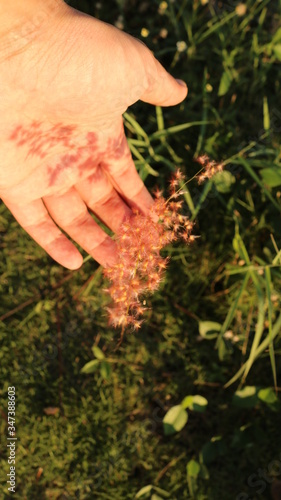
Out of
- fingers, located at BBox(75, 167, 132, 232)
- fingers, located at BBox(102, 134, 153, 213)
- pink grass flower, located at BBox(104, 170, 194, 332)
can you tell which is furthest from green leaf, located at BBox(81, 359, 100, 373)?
fingers, located at BBox(102, 134, 153, 213)

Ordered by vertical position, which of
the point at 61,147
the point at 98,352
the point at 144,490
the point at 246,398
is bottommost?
the point at 144,490

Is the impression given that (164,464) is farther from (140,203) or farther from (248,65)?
(248,65)

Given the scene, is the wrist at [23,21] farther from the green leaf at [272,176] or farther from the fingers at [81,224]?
the green leaf at [272,176]

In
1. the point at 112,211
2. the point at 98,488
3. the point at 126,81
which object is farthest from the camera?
the point at 98,488

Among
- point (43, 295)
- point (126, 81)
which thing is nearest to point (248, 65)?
point (126, 81)

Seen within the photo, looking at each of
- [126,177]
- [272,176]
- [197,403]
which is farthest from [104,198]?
[197,403]

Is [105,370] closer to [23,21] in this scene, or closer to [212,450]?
[212,450]
